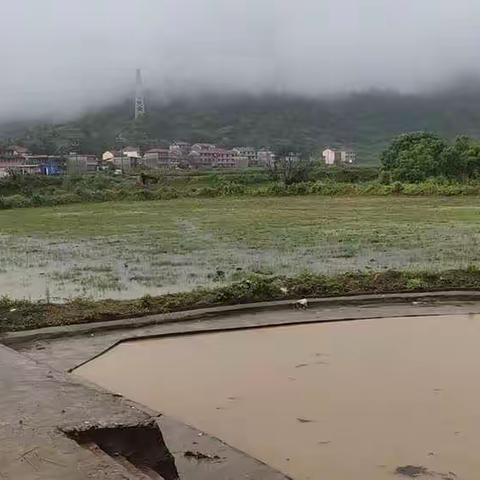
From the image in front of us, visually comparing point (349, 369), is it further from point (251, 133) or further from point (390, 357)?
point (251, 133)

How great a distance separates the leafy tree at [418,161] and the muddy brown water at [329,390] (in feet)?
111

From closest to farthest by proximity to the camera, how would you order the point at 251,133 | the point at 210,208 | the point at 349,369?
the point at 349,369 < the point at 210,208 < the point at 251,133

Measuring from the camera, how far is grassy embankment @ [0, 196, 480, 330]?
838 cm

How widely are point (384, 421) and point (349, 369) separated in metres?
1.16

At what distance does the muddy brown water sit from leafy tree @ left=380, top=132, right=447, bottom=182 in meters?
33.7

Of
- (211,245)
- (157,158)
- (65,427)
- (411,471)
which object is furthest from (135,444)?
(157,158)

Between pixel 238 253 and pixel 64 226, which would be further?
pixel 64 226

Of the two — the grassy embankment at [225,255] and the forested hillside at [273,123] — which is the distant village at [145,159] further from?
the grassy embankment at [225,255]

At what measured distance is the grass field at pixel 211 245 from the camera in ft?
35.8

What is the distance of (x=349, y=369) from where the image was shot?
5.54m

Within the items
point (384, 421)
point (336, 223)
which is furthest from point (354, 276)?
point (336, 223)

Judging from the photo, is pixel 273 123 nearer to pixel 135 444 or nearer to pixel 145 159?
pixel 145 159

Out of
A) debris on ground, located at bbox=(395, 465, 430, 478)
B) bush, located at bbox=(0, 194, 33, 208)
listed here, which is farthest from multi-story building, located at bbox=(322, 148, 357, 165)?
debris on ground, located at bbox=(395, 465, 430, 478)

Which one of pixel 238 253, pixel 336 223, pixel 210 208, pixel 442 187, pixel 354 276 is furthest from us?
pixel 442 187
